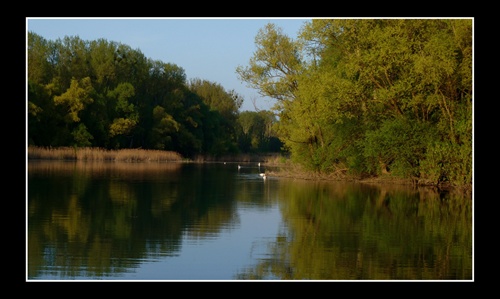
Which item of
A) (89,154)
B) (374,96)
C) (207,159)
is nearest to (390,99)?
(374,96)

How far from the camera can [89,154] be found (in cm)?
6500

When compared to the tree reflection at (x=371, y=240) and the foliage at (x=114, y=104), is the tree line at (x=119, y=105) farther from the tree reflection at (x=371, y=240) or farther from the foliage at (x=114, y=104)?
the tree reflection at (x=371, y=240)

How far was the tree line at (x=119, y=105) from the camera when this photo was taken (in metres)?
68.0

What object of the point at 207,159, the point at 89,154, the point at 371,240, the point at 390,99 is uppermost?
the point at 390,99

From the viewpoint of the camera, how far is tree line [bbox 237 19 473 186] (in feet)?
99.4

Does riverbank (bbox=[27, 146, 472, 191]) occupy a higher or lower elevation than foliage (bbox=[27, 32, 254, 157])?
lower

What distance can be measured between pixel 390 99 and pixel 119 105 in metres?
49.2

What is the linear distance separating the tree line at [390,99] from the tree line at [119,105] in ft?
81.7

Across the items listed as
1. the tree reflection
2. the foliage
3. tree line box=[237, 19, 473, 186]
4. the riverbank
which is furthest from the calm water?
the foliage

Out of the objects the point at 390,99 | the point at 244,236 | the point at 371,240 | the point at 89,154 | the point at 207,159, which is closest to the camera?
the point at 371,240

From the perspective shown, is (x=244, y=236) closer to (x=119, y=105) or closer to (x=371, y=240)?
(x=371, y=240)

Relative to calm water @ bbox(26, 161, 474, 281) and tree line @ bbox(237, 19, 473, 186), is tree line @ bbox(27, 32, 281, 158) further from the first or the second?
calm water @ bbox(26, 161, 474, 281)

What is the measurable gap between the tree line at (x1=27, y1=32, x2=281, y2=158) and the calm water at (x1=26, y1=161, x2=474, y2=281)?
40092 millimetres
